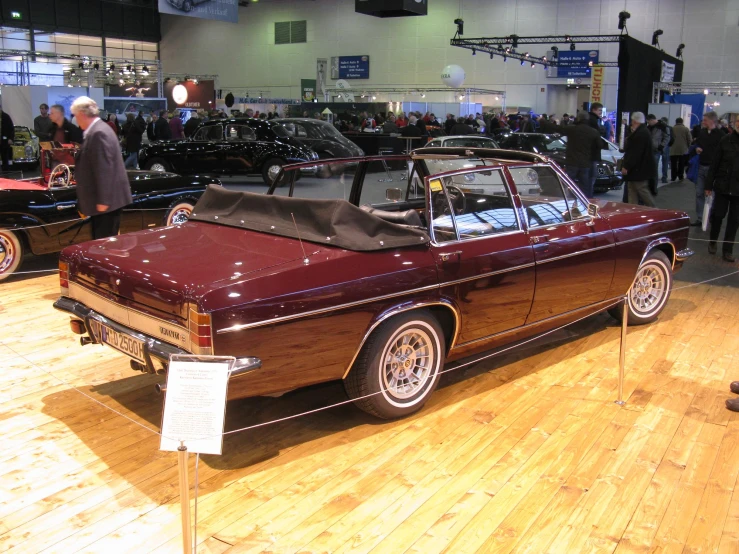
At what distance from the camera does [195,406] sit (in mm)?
2617

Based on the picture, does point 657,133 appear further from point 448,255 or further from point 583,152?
point 448,255

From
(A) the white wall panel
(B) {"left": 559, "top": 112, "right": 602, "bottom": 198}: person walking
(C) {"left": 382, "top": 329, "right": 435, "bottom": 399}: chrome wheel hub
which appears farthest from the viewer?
(A) the white wall panel

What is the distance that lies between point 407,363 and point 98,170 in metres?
3.24

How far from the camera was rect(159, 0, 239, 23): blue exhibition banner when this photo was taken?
19.4 metres

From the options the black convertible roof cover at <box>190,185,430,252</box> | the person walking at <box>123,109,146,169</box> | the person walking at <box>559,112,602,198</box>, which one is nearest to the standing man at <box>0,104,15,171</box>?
the person walking at <box>123,109,146,169</box>

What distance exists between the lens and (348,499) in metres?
3.38

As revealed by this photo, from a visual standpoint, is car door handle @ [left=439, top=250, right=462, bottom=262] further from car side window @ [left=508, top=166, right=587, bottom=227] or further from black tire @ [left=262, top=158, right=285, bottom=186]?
black tire @ [left=262, top=158, right=285, bottom=186]

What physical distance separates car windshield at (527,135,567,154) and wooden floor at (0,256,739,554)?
11.4 m

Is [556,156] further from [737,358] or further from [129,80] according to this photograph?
[129,80]

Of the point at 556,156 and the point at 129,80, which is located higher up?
the point at 129,80

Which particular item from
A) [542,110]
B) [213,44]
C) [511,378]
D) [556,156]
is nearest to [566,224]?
[511,378]

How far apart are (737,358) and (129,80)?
102 ft

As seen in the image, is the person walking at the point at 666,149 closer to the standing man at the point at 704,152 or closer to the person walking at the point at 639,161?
the standing man at the point at 704,152

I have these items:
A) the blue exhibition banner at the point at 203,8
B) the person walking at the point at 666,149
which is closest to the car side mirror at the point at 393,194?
the person walking at the point at 666,149
